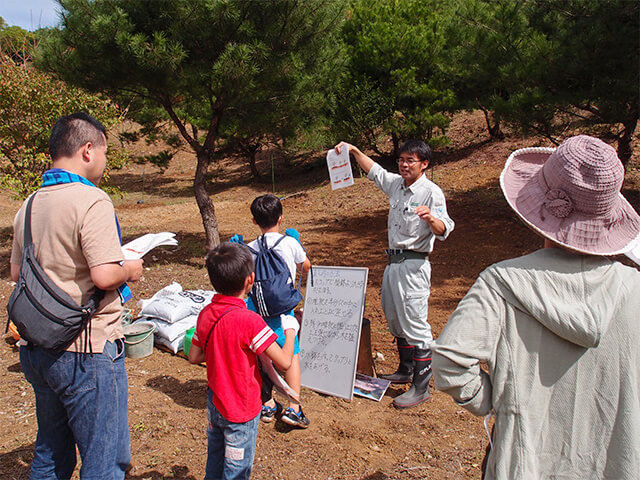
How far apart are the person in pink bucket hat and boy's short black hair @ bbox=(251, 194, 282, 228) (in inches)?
74.3

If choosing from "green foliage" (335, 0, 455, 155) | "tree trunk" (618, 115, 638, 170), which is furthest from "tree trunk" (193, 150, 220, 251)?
"green foliage" (335, 0, 455, 155)

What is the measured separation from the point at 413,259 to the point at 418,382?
0.89 meters

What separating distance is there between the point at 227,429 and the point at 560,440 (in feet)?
4.26

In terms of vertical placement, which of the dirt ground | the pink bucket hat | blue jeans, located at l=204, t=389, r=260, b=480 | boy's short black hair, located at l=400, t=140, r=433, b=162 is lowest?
the dirt ground

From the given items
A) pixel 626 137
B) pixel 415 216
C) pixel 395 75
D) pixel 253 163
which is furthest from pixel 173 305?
pixel 253 163

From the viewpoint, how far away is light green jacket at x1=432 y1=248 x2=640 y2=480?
1266 mm

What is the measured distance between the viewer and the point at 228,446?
2.06 meters

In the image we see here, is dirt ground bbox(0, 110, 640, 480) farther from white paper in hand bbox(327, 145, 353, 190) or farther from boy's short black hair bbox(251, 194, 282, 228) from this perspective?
white paper in hand bbox(327, 145, 353, 190)

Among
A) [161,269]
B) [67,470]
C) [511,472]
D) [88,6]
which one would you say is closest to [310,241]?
[161,269]

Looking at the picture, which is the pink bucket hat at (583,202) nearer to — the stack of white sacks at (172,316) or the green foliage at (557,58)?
the stack of white sacks at (172,316)

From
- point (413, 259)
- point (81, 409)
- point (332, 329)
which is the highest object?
point (413, 259)

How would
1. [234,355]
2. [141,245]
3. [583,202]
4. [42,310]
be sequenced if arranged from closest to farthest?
[583,202] → [42,310] → [234,355] → [141,245]

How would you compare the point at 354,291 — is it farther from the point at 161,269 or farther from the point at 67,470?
the point at 161,269

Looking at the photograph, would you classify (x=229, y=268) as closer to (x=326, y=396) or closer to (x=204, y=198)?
(x=326, y=396)
